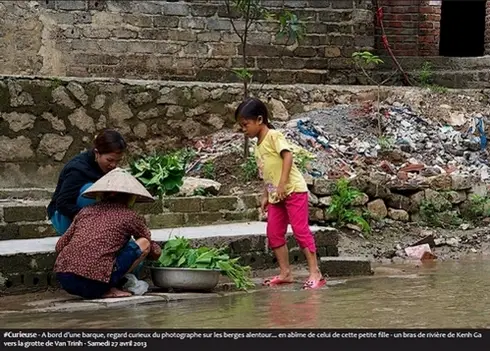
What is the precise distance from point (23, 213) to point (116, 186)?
1809 mm

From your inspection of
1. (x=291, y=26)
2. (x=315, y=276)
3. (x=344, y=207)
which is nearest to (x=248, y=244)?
(x=315, y=276)

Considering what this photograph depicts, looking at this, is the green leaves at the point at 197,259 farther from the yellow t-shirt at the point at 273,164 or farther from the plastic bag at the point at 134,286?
the yellow t-shirt at the point at 273,164

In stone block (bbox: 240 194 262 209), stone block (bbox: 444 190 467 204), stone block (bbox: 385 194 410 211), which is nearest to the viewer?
stone block (bbox: 240 194 262 209)

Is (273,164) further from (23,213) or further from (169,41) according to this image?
(169,41)

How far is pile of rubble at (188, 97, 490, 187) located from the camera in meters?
8.66

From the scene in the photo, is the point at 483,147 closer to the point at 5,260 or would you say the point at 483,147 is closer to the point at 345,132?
the point at 345,132

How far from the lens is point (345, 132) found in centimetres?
927

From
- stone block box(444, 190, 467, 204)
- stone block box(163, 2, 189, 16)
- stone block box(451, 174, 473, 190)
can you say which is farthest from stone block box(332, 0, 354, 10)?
stone block box(444, 190, 467, 204)

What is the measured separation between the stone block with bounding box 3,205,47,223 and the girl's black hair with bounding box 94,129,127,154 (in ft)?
5.22

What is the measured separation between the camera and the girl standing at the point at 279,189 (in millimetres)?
5809

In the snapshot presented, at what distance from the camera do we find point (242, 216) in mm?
7590

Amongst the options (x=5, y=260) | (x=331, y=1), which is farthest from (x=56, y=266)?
(x=331, y=1)

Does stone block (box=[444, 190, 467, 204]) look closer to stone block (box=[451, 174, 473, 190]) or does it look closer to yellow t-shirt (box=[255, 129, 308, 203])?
stone block (box=[451, 174, 473, 190])

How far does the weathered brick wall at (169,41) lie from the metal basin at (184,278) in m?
5.52
